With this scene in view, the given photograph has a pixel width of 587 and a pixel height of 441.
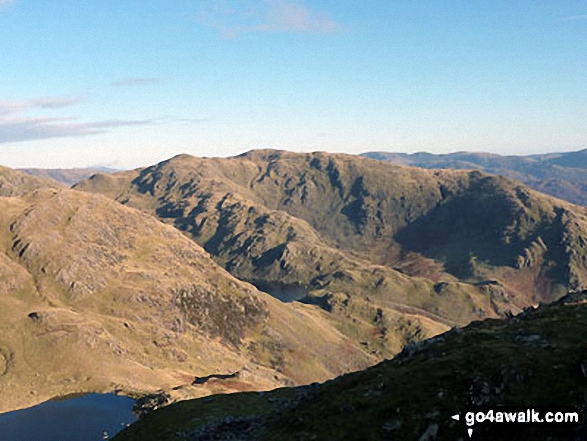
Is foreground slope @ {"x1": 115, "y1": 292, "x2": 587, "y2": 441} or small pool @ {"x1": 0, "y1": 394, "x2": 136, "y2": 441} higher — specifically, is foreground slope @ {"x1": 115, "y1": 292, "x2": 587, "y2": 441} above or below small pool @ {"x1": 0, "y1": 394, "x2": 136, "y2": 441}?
above

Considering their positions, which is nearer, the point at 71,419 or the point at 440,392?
the point at 440,392

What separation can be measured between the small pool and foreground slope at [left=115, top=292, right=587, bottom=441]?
382ft

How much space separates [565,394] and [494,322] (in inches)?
963

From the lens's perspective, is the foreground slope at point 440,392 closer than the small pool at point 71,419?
Yes

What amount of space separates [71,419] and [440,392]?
17115cm

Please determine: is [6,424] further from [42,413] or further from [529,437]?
[529,437]

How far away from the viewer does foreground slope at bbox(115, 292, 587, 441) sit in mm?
36906

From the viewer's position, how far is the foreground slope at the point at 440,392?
3691cm

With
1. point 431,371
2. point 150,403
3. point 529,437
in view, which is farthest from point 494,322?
point 150,403

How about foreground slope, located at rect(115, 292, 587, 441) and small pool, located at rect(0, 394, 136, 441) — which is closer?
foreground slope, located at rect(115, 292, 587, 441)

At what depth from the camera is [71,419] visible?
6791 inches

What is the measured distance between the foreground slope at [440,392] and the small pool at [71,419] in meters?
116

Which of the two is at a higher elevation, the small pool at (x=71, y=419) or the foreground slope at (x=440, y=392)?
the foreground slope at (x=440, y=392)

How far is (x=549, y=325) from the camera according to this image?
163ft
